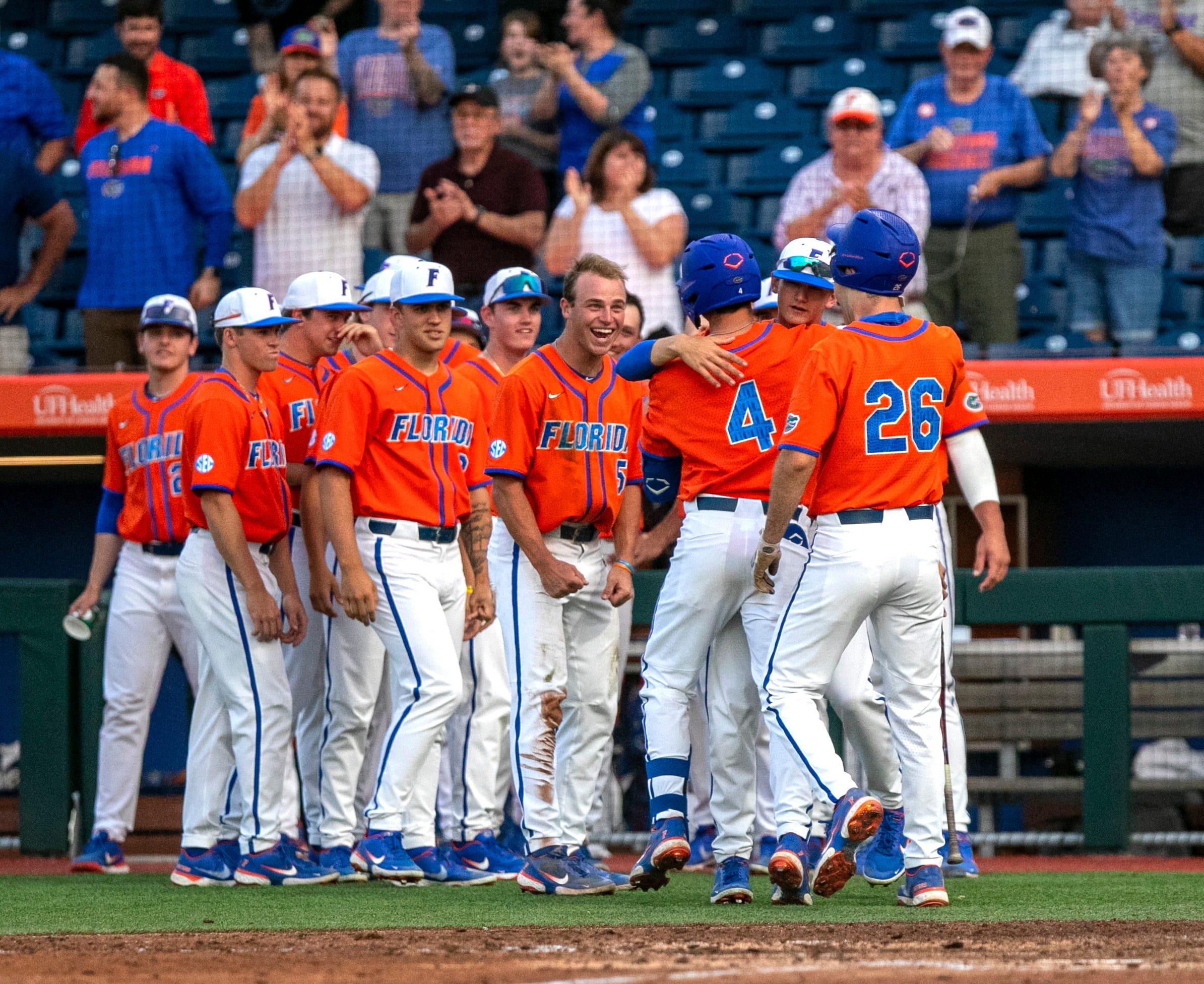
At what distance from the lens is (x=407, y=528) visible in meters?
4.71

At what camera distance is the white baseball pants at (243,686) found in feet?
16.0

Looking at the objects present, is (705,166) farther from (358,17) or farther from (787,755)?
(787,755)

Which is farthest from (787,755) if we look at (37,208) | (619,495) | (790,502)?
(37,208)

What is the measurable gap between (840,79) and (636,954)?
7.42m

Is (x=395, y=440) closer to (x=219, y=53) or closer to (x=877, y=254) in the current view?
(x=877, y=254)

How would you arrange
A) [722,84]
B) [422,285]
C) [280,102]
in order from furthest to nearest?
[722,84], [280,102], [422,285]

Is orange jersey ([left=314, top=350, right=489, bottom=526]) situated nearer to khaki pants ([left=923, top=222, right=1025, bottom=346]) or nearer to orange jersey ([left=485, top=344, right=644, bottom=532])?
orange jersey ([left=485, top=344, right=644, bottom=532])

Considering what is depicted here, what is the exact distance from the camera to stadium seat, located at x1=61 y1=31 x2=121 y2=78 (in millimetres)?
10070

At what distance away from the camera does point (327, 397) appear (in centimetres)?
482

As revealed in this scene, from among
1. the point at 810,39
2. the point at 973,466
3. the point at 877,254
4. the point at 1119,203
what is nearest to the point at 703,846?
the point at 973,466

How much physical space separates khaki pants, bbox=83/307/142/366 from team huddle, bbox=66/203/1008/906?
2.23 meters

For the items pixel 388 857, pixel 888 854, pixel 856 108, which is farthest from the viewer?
pixel 856 108

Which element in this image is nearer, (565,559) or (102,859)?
(565,559)

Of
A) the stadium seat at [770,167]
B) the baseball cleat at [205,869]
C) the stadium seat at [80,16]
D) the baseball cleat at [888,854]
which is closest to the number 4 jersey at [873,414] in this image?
the baseball cleat at [888,854]
